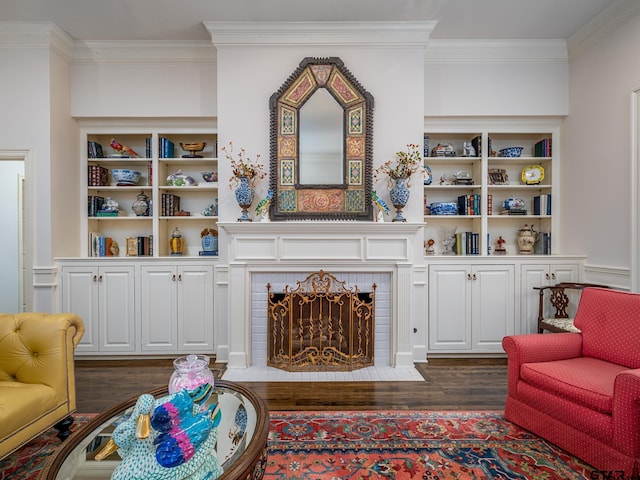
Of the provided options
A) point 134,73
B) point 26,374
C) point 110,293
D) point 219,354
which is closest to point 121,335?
point 110,293

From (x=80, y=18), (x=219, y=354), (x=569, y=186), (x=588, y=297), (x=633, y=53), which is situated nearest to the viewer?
(x=588, y=297)

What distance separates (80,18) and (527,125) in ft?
14.8

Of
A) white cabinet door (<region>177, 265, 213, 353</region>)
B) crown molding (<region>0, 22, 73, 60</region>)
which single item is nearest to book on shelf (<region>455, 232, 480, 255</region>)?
white cabinet door (<region>177, 265, 213, 353</region>)

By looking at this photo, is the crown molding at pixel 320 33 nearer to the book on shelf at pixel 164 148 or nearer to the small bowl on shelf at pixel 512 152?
the book on shelf at pixel 164 148

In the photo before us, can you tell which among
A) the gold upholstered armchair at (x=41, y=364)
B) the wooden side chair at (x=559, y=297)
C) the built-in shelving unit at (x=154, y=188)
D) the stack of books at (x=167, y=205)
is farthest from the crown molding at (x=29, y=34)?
the wooden side chair at (x=559, y=297)

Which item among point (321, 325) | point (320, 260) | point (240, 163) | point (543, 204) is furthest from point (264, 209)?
point (543, 204)

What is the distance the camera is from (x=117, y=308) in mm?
3395

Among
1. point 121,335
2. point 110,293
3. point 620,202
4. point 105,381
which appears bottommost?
point 105,381

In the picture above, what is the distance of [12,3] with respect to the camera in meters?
2.88

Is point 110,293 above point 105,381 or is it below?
above

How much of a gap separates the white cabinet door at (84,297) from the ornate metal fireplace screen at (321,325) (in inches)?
69.8

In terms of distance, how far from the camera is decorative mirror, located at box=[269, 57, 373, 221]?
10.4 feet

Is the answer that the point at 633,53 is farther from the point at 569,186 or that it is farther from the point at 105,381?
the point at 105,381

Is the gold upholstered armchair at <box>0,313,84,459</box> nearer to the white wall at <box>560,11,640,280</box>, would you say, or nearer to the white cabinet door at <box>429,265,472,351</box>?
the white cabinet door at <box>429,265,472,351</box>
